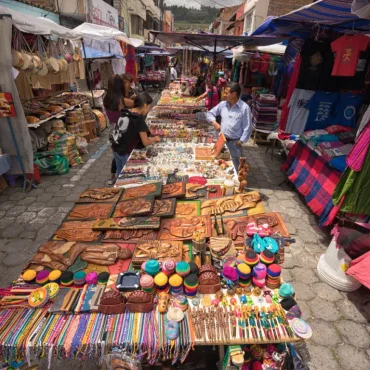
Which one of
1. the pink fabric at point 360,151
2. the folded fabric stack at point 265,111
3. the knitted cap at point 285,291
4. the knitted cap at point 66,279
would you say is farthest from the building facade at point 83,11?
the knitted cap at point 285,291

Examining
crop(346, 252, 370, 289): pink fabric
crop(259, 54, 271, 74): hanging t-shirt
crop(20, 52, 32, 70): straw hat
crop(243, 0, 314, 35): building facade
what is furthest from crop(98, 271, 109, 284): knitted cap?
crop(243, 0, 314, 35): building facade

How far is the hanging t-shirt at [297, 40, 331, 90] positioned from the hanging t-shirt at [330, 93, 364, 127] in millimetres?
573

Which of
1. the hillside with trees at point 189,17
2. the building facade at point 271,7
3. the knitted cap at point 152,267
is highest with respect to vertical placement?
the hillside with trees at point 189,17

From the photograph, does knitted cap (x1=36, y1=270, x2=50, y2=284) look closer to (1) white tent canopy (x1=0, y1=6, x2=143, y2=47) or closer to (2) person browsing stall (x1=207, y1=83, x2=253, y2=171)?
(2) person browsing stall (x1=207, y1=83, x2=253, y2=171)

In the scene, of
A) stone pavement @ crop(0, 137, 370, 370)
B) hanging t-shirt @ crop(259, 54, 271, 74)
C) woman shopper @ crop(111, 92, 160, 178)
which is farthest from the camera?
hanging t-shirt @ crop(259, 54, 271, 74)

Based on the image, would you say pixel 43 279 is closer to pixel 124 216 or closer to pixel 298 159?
pixel 124 216

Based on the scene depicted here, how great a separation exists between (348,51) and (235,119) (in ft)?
6.30

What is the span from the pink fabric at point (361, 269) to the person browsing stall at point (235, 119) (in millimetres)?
2474

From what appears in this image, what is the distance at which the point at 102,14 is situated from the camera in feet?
42.9

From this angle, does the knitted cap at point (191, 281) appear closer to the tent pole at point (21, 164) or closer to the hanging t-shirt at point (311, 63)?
the hanging t-shirt at point (311, 63)

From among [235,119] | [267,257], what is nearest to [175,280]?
[267,257]

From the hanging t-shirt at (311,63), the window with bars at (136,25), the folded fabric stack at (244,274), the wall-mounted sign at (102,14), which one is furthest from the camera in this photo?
the window with bars at (136,25)

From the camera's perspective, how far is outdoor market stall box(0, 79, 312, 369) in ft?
4.91

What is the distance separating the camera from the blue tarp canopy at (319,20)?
3.11 metres
